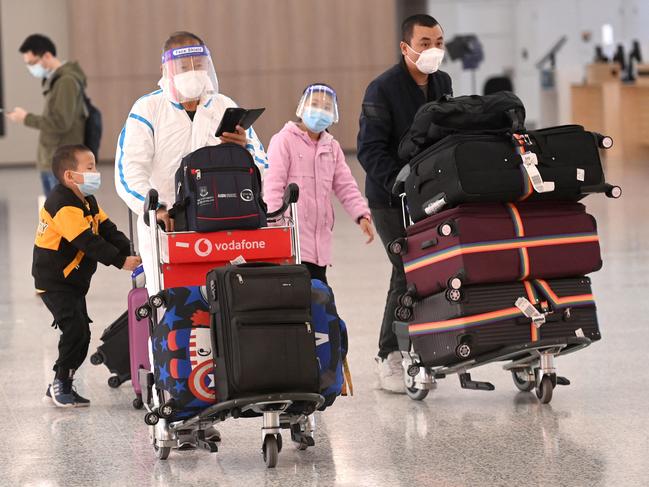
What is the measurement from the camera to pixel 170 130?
434 centimetres

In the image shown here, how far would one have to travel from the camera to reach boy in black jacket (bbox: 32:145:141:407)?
16.3ft

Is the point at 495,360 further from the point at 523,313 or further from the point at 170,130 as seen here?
the point at 170,130

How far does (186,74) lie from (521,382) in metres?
1.79

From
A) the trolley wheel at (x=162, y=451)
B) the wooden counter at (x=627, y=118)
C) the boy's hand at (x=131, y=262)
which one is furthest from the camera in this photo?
the wooden counter at (x=627, y=118)

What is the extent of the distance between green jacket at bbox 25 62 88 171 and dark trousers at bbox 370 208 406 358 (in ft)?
14.6

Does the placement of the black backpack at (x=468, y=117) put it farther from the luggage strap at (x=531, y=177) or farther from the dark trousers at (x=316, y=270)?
the dark trousers at (x=316, y=270)

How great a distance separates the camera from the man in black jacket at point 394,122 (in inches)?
197

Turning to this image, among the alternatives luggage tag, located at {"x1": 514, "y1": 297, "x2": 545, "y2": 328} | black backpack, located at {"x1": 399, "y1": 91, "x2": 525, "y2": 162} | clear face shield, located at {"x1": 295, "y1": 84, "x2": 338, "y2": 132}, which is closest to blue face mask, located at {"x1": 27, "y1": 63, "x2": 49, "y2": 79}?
clear face shield, located at {"x1": 295, "y1": 84, "x2": 338, "y2": 132}

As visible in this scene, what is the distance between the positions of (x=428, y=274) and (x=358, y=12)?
18.0 meters

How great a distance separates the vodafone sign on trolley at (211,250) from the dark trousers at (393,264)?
3.41 ft

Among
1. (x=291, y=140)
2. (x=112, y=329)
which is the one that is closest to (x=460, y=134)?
(x=291, y=140)

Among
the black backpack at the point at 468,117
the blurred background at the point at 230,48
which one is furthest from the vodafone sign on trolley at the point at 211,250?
the blurred background at the point at 230,48

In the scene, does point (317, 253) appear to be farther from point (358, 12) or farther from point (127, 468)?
point (358, 12)

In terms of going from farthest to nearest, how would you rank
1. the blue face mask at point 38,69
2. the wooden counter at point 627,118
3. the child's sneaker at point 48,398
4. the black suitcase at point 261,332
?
the wooden counter at point 627,118
the blue face mask at point 38,69
the child's sneaker at point 48,398
the black suitcase at point 261,332
